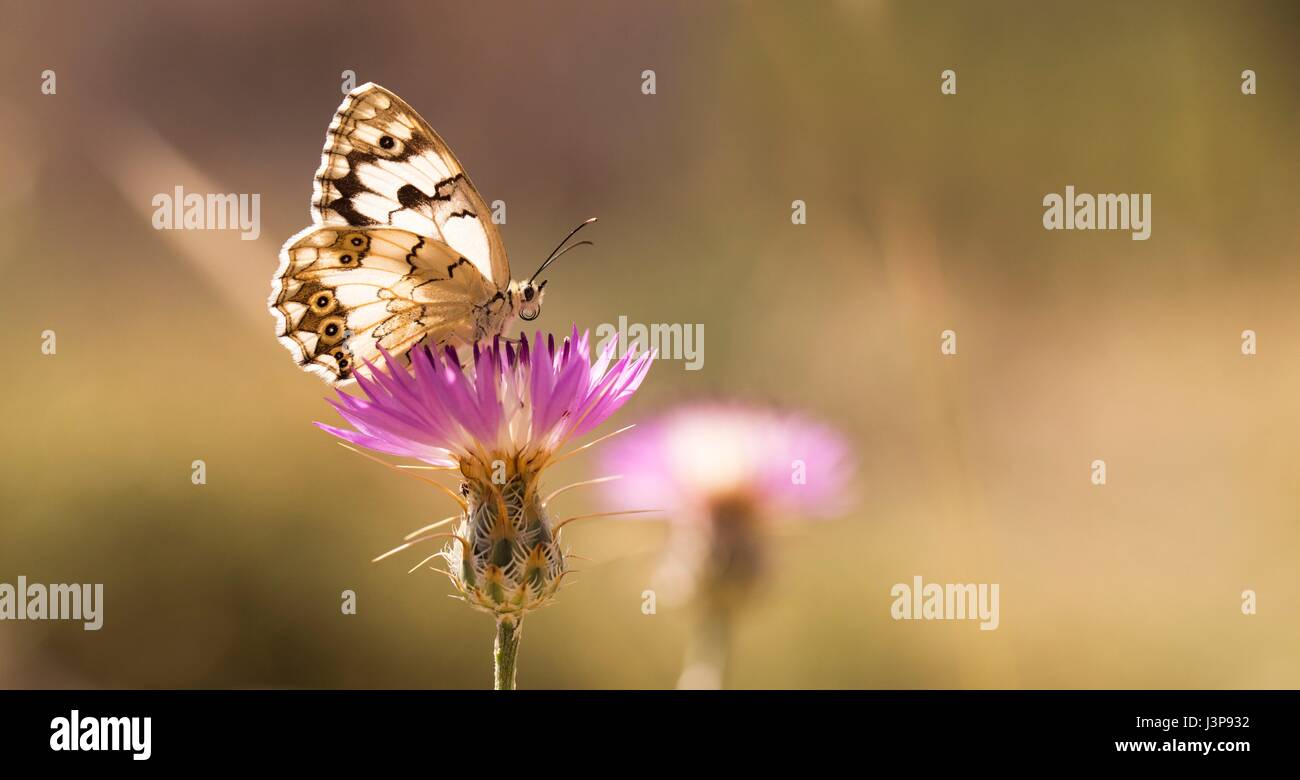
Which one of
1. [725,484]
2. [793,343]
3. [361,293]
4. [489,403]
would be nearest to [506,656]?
[489,403]

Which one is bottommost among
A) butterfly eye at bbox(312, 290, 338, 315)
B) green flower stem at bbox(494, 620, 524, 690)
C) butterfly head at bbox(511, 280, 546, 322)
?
green flower stem at bbox(494, 620, 524, 690)

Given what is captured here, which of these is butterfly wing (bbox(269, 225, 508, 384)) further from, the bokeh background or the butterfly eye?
the bokeh background

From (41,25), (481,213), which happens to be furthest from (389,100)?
(41,25)

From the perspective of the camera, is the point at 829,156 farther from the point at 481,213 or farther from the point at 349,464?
the point at 481,213

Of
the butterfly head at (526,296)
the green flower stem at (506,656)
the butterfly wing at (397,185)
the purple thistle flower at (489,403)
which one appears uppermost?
the butterfly wing at (397,185)

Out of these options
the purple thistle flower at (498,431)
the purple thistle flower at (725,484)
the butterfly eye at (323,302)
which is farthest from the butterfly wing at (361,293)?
the purple thistle flower at (725,484)

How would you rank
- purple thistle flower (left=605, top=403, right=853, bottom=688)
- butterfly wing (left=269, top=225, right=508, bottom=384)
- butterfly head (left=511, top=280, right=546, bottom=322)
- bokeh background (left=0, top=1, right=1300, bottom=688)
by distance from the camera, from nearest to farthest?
butterfly wing (left=269, top=225, right=508, bottom=384)
butterfly head (left=511, top=280, right=546, bottom=322)
purple thistle flower (left=605, top=403, right=853, bottom=688)
bokeh background (left=0, top=1, right=1300, bottom=688)

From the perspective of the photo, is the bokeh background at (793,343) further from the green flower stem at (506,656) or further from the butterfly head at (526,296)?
the green flower stem at (506,656)

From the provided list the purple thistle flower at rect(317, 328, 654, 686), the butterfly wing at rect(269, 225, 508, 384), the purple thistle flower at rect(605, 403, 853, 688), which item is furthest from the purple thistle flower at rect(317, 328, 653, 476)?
the purple thistle flower at rect(605, 403, 853, 688)
